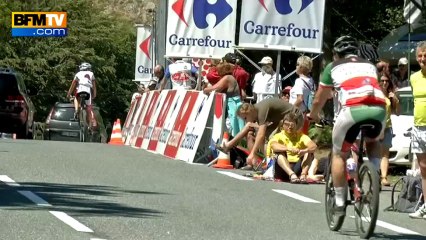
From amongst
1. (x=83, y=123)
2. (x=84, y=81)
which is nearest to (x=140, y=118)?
(x=84, y=81)

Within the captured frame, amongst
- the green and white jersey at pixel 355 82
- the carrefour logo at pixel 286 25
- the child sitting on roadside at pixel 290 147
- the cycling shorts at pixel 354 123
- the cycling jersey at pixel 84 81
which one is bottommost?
the child sitting on roadside at pixel 290 147

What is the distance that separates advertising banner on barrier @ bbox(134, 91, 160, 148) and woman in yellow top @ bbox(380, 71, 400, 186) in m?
8.17

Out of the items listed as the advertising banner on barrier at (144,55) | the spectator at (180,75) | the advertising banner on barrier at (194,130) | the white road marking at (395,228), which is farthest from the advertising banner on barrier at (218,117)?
the advertising banner on barrier at (144,55)

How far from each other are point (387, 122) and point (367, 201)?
7197mm

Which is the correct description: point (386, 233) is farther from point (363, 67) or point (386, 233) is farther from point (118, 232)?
point (118, 232)

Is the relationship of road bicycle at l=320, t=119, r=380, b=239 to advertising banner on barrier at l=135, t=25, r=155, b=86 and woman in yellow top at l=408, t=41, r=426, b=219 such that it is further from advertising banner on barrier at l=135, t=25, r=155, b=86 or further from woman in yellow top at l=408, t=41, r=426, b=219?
advertising banner on barrier at l=135, t=25, r=155, b=86

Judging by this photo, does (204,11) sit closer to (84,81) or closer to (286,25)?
(286,25)

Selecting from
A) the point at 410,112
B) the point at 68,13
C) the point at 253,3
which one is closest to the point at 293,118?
the point at 253,3

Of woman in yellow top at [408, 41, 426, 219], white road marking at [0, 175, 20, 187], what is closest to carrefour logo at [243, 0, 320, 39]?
white road marking at [0, 175, 20, 187]

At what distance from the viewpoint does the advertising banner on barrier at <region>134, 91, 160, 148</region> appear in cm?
2694

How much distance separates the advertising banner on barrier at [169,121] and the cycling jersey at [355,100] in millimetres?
11928

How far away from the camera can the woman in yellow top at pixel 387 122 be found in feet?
59.5

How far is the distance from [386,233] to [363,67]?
165 cm

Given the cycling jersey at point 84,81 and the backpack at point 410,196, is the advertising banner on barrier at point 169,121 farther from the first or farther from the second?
the backpack at point 410,196
